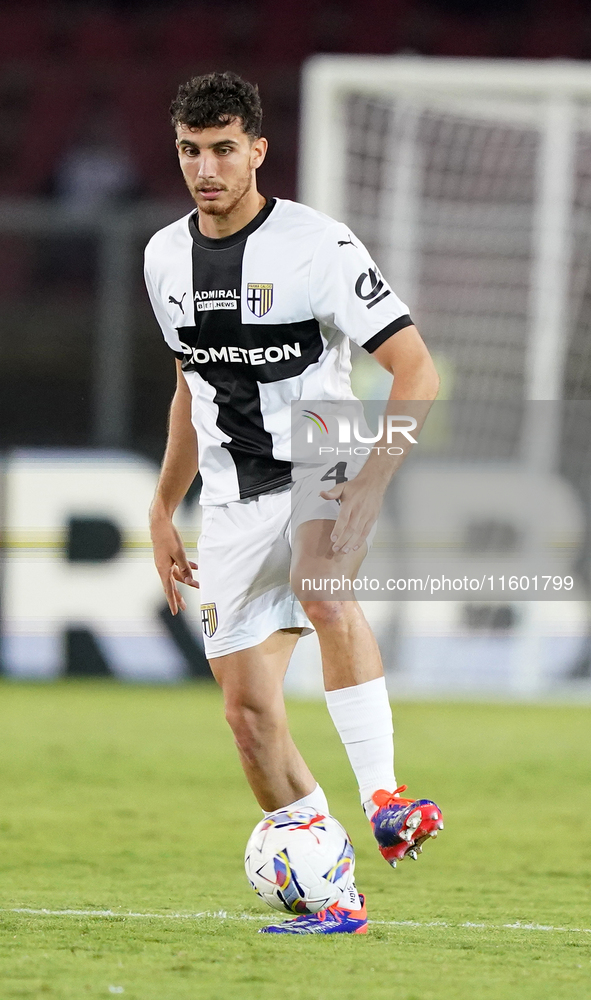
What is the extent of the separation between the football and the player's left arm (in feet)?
2.10

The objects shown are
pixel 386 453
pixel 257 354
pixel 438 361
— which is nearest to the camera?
pixel 386 453

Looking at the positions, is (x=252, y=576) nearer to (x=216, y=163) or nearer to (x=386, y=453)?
(x=386, y=453)

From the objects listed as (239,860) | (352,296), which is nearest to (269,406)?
(352,296)

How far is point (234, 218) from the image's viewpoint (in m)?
3.36

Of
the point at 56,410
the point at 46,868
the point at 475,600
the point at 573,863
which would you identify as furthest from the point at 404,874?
the point at 56,410

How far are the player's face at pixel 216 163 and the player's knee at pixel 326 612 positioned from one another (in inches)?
36.1

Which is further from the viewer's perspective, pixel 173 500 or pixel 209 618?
pixel 173 500

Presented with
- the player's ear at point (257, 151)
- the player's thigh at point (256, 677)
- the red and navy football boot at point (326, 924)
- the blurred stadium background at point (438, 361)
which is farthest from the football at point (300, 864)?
the blurred stadium background at point (438, 361)

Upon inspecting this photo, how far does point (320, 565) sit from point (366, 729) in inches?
14.6

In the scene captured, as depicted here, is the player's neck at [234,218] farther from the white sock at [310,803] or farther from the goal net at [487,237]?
the goal net at [487,237]

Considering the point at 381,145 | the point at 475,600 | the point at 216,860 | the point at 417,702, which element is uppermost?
the point at 381,145

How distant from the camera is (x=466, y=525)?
27.5ft

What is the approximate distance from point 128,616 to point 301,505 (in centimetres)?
557

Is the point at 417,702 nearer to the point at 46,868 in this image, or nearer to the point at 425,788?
the point at 425,788
